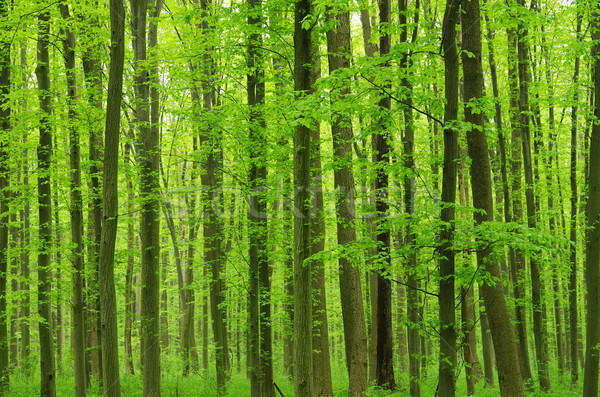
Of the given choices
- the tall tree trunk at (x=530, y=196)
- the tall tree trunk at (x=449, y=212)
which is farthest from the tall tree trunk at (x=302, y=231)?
the tall tree trunk at (x=530, y=196)

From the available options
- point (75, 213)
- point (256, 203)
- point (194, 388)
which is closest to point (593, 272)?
point (256, 203)

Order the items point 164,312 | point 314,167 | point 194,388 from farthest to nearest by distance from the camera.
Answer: point 164,312 → point 194,388 → point 314,167

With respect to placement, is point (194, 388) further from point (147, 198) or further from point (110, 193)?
point (110, 193)

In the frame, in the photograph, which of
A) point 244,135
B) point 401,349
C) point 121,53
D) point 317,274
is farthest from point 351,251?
point 401,349

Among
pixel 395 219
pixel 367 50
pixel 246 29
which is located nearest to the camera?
pixel 395 219

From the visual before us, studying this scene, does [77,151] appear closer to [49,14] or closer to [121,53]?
[49,14]

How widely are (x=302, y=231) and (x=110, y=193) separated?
2842mm

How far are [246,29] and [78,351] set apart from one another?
8.17m

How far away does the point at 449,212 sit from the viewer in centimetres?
579

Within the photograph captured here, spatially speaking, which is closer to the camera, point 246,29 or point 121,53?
point 121,53

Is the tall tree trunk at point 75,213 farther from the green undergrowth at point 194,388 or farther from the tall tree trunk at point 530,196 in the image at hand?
the tall tree trunk at point 530,196

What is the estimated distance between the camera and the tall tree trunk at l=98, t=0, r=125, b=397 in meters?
6.43

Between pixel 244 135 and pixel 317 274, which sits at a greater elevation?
pixel 244 135

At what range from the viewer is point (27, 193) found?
38.9 ft
